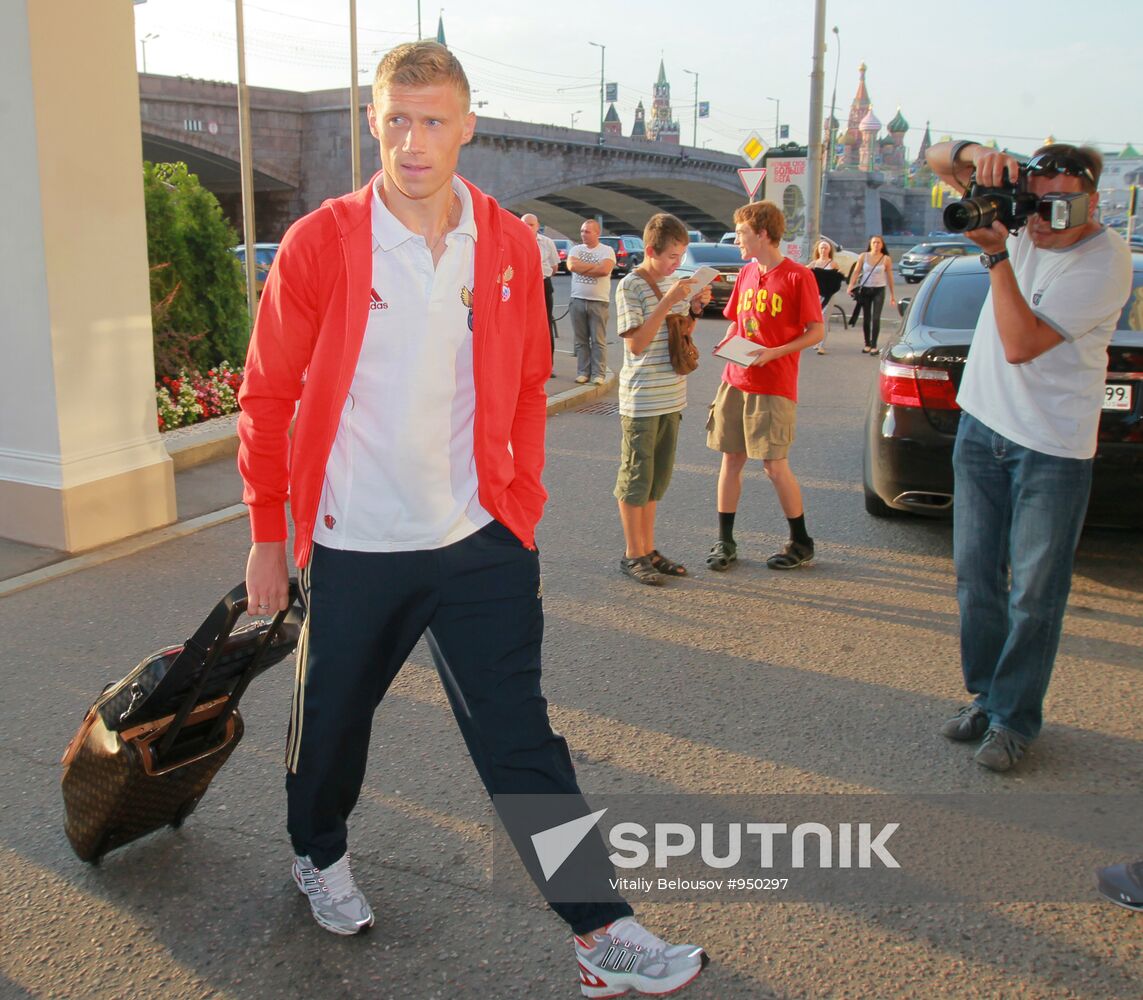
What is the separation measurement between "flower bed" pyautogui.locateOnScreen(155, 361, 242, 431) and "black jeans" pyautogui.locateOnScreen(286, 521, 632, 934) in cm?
652

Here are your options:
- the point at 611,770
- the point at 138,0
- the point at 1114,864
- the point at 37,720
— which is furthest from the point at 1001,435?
the point at 138,0

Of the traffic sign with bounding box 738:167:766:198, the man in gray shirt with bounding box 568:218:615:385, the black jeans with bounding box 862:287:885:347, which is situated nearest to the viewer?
the man in gray shirt with bounding box 568:218:615:385

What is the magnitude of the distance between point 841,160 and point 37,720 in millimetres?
165081

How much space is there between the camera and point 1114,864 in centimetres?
310

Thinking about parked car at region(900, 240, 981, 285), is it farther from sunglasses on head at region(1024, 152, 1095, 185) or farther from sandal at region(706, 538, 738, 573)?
sunglasses on head at region(1024, 152, 1095, 185)

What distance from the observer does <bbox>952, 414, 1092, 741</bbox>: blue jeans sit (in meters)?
3.58

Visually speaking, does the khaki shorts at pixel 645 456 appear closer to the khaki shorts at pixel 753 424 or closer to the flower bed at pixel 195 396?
the khaki shorts at pixel 753 424

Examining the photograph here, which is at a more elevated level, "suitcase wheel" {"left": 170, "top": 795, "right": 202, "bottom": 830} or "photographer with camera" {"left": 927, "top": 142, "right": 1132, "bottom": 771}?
"photographer with camera" {"left": 927, "top": 142, "right": 1132, "bottom": 771}

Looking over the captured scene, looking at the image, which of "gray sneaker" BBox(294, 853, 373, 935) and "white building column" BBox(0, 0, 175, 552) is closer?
"gray sneaker" BBox(294, 853, 373, 935)

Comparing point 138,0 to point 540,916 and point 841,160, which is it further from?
point 841,160

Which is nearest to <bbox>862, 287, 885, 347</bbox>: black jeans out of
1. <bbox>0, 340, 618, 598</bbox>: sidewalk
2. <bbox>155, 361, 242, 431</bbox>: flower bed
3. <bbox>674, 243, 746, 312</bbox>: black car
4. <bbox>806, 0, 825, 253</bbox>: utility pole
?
<bbox>674, 243, 746, 312</bbox>: black car

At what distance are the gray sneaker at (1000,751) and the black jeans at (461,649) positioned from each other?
166cm

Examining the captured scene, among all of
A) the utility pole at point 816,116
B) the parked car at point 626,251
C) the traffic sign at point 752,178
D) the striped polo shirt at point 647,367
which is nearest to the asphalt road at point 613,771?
the striped polo shirt at point 647,367

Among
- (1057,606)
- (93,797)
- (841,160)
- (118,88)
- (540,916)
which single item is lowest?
(540,916)
